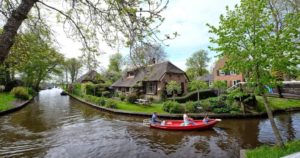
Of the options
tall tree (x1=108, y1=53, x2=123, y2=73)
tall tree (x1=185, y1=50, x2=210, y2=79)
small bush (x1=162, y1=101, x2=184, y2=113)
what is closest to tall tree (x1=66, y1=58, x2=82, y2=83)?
small bush (x1=162, y1=101, x2=184, y2=113)

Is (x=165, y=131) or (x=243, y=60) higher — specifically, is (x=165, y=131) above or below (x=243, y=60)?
below

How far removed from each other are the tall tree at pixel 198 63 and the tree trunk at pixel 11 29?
69832mm

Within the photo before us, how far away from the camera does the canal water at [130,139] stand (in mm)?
12680

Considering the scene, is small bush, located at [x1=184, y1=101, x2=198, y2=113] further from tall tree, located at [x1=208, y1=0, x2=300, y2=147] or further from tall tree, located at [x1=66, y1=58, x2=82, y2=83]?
tall tree, located at [x1=208, y1=0, x2=300, y2=147]

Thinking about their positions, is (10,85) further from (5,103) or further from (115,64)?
(115,64)

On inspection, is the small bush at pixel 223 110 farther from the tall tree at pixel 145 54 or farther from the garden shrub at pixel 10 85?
the garden shrub at pixel 10 85

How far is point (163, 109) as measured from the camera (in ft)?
82.0

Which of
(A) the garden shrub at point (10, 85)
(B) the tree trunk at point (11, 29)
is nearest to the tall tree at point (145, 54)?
(B) the tree trunk at point (11, 29)

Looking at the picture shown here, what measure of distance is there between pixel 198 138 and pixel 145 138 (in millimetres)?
3749

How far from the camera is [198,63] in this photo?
7444 centimetres

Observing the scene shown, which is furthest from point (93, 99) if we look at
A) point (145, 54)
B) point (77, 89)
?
point (145, 54)

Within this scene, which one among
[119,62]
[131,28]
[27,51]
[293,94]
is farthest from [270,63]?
[119,62]

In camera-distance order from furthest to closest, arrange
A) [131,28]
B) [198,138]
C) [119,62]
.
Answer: [119,62]
[198,138]
[131,28]

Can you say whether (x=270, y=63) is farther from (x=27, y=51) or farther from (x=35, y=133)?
(x=35, y=133)
